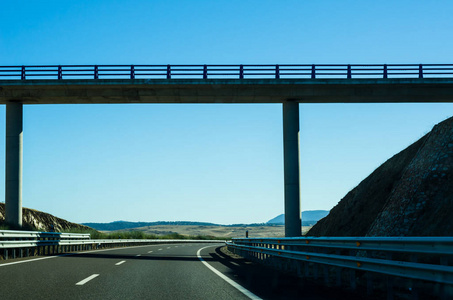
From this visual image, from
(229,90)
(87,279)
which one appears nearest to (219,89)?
(229,90)

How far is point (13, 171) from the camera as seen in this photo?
3011 centimetres

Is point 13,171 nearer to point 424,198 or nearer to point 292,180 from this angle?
point 292,180

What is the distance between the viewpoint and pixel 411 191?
1672 cm

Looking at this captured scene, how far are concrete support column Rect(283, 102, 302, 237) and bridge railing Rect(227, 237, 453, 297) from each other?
1408 centimetres

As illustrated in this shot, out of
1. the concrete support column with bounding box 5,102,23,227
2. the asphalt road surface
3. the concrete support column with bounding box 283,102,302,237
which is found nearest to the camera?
the asphalt road surface

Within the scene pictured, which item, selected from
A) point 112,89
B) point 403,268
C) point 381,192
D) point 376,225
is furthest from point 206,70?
point 403,268

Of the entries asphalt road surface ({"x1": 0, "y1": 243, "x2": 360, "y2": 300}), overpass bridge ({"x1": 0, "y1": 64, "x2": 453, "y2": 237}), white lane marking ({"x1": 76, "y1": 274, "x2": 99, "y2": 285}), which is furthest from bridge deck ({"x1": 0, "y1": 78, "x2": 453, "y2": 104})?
white lane marking ({"x1": 76, "y1": 274, "x2": 99, "y2": 285})

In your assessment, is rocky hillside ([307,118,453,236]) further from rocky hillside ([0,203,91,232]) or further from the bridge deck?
rocky hillside ([0,203,91,232])

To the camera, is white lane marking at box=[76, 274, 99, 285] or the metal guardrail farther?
the metal guardrail

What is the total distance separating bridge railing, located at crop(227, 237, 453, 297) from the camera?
251 inches

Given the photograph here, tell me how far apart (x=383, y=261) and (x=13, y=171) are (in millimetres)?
27153

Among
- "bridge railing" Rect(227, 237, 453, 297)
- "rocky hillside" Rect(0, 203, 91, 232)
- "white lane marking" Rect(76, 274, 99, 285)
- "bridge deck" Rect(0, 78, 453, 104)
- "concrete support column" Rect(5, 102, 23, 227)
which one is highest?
"bridge deck" Rect(0, 78, 453, 104)

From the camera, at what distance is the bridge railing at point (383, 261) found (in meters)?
6.38

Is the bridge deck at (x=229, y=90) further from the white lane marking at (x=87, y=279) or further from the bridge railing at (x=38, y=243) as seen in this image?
the white lane marking at (x=87, y=279)
